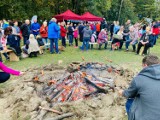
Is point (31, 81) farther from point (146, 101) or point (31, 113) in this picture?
point (146, 101)

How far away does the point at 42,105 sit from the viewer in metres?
6.64

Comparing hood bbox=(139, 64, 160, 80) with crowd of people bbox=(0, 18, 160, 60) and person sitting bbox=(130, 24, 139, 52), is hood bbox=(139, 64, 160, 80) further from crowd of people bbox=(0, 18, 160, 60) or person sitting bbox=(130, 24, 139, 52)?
person sitting bbox=(130, 24, 139, 52)

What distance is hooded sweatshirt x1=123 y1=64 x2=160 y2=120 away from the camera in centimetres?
341

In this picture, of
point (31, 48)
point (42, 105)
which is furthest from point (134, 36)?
point (42, 105)

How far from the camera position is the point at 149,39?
51.0 ft

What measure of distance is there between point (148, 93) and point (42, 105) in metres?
3.78

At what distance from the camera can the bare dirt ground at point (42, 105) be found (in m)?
6.27

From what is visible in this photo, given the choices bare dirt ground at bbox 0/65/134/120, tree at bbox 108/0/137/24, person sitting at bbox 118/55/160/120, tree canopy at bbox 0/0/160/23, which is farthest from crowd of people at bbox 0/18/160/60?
tree at bbox 108/0/137/24

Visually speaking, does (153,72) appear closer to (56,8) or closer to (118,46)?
(118,46)

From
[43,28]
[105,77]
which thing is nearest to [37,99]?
[105,77]

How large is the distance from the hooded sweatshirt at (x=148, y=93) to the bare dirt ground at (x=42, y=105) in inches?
109

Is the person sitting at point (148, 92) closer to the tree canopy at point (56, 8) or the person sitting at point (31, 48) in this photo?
the person sitting at point (31, 48)

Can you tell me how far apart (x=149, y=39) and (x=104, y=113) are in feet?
33.3

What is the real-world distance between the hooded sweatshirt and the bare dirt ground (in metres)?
2.76
